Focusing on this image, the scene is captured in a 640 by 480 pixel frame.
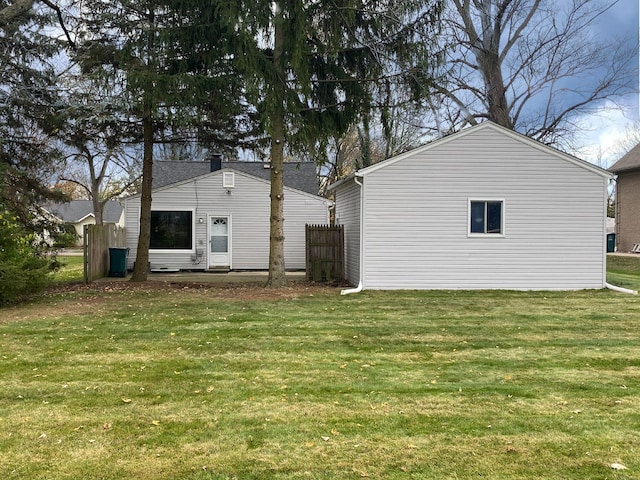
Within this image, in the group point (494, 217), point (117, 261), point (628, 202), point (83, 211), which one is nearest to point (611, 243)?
→ point (628, 202)

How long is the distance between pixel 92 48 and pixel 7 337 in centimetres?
786

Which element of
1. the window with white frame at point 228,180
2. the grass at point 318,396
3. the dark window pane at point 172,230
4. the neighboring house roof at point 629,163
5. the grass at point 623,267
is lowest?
the grass at point 318,396

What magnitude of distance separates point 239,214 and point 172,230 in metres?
2.46

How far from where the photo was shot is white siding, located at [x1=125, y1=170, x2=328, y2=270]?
1861 centimetres

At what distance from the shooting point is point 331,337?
7.26 metres

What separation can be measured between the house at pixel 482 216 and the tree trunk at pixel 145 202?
18.2ft

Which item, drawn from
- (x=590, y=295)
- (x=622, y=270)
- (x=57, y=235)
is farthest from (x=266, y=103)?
(x=622, y=270)

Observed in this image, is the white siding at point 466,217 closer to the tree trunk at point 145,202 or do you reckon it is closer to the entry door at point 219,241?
the tree trunk at point 145,202

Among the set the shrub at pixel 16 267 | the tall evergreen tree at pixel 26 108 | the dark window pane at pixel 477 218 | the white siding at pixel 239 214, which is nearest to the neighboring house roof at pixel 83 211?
the white siding at pixel 239 214

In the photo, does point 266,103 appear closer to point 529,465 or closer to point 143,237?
point 143,237

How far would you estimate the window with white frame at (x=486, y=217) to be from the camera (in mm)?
12773

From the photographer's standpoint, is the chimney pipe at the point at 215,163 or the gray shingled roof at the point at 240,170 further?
the gray shingled roof at the point at 240,170

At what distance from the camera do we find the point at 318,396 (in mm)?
4652

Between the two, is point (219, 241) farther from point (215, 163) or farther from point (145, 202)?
point (145, 202)
